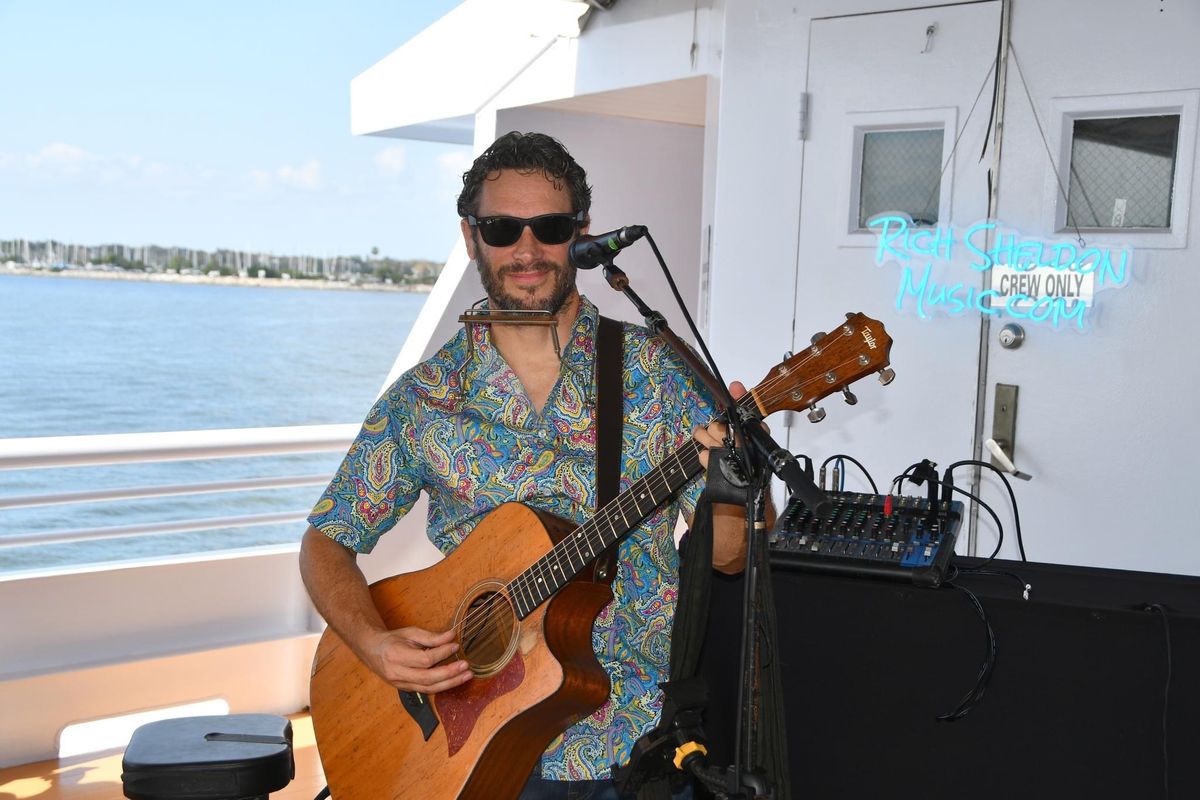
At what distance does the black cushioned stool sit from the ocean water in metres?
24.4

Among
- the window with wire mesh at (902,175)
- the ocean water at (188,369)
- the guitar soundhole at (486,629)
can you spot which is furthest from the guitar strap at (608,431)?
the ocean water at (188,369)

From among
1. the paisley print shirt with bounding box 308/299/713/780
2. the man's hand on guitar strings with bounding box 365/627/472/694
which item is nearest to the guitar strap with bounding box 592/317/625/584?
the paisley print shirt with bounding box 308/299/713/780

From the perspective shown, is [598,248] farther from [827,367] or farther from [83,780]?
[83,780]

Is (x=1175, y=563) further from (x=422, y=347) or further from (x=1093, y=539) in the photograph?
(x=422, y=347)

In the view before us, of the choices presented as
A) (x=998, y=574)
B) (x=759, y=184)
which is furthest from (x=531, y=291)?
(x=759, y=184)

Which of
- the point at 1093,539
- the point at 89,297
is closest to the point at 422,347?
the point at 1093,539

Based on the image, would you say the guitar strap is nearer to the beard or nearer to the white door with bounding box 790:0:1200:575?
the beard

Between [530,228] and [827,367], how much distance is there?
574mm

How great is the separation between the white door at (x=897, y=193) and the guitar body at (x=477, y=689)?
2.04 metres

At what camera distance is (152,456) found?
4023mm

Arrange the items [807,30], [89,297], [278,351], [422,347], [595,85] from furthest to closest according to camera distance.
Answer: [89,297] < [278,351] < [422,347] < [595,85] < [807,30]

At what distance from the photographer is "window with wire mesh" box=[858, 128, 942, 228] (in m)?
3.62

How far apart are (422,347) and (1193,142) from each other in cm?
322

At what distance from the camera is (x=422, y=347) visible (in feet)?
17.2
